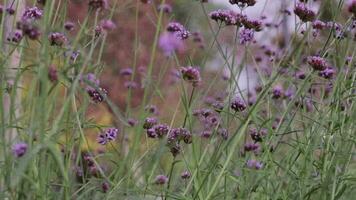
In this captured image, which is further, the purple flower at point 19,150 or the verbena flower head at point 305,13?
the verbena flower head at point 305,13

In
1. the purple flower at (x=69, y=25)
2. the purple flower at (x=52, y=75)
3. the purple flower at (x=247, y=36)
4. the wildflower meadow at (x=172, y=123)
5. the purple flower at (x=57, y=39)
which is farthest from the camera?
the purple flower at (x=69, y=25)

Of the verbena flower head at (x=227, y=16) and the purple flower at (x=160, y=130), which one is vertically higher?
the verbena flower head at (x=227, y=16)

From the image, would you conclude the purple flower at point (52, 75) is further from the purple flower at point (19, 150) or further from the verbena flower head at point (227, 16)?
the verbena flower head at point (227, 16)

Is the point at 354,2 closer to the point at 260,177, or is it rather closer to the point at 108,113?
the point at 260,177

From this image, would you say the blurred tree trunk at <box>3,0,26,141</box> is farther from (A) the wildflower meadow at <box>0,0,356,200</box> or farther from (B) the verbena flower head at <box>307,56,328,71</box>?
(B) the verbena flower head at <box>307,56,328,71</box>

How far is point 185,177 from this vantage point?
187 centimetres

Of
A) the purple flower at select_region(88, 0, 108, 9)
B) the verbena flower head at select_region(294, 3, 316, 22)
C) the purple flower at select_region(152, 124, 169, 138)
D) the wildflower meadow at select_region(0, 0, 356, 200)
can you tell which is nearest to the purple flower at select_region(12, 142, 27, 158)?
the wildflower meadow at select_region(0, 0, 356, 200)

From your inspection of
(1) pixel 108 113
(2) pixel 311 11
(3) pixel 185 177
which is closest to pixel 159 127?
(3) pixel 185 177

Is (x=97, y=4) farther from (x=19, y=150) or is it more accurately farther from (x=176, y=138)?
(x=176, y=138)

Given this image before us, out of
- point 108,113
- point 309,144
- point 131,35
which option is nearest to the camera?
point 309,144

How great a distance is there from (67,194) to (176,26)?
0.62m

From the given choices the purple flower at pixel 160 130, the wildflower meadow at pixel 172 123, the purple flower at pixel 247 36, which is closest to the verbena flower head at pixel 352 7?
the wildflower meadow at pixel 172 123

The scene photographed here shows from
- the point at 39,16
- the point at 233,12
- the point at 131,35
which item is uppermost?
the point at 233,12

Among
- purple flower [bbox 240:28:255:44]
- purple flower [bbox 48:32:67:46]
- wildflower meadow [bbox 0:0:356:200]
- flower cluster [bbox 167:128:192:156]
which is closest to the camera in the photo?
wildflower meadow [bbox 0:0:356:200]
